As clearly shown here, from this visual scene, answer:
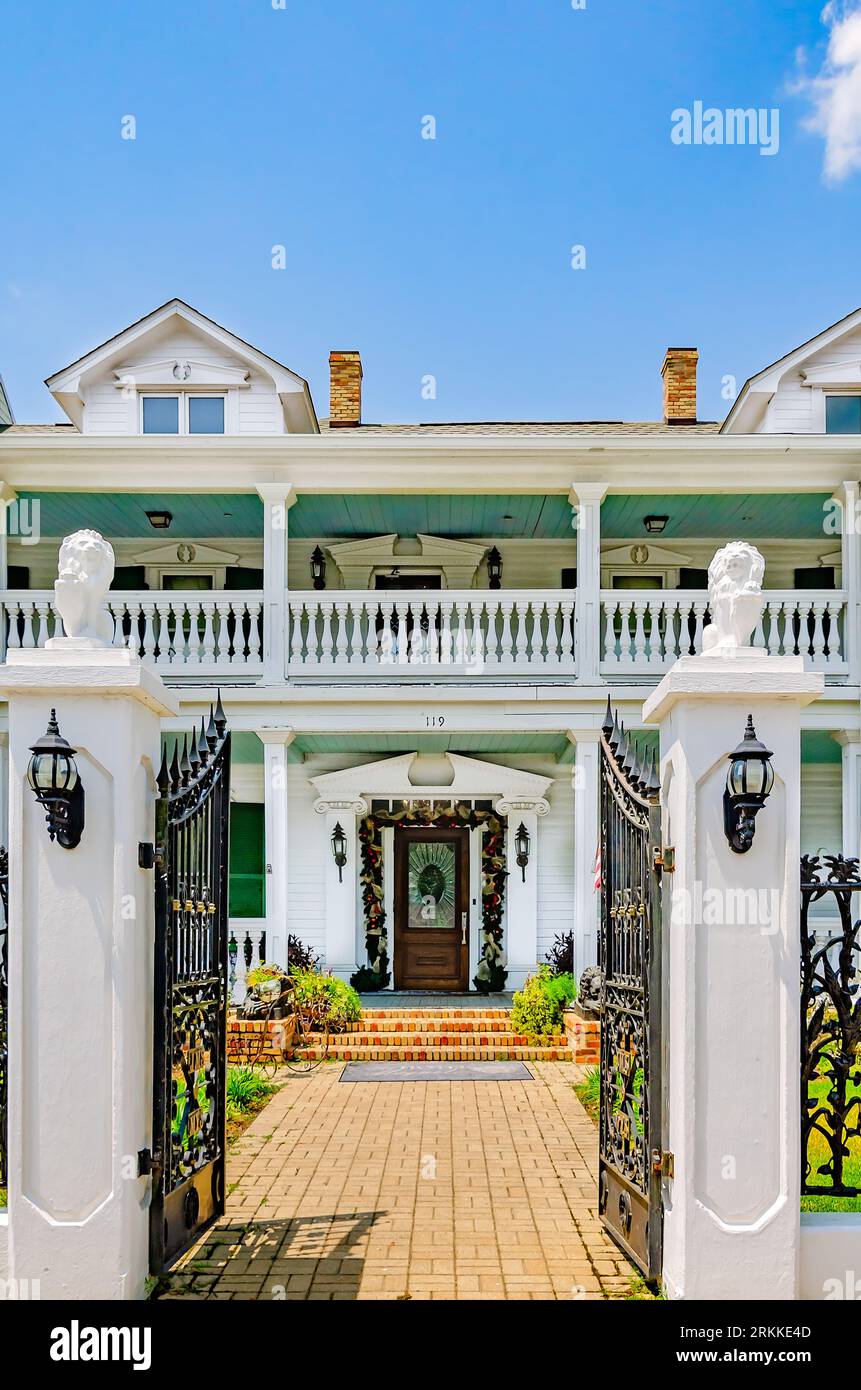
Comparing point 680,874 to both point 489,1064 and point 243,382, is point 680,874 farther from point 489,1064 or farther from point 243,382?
point 243,382

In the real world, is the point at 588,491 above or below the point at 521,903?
above

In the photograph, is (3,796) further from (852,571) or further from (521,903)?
(852,571)

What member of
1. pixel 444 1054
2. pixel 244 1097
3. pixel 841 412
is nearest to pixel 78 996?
pixel 244 1097

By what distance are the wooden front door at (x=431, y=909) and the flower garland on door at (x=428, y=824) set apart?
21 centimetres

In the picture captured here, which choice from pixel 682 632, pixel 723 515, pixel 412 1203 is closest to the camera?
pixel 412 1203

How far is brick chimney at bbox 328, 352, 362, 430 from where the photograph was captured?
1608cm

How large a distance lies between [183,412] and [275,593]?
11.2 feet

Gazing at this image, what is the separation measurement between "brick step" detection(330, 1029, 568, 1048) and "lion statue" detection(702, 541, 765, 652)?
293 inches

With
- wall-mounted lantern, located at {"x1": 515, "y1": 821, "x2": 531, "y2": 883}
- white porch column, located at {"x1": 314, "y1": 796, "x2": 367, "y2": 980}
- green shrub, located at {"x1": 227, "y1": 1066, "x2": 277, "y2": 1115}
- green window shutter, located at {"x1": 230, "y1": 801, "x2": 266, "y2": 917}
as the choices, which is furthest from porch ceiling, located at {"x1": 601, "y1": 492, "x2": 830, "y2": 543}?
green shrub, located at {"x1": 227, "y1": 1066, "x2": 277, "y2": 1115}

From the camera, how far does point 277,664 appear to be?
40.4ft

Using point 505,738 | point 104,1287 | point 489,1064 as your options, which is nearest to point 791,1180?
point 104,1287

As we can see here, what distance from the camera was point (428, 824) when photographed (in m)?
14.0

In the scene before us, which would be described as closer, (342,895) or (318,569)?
(342,895)

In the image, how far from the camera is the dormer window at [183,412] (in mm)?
14039
